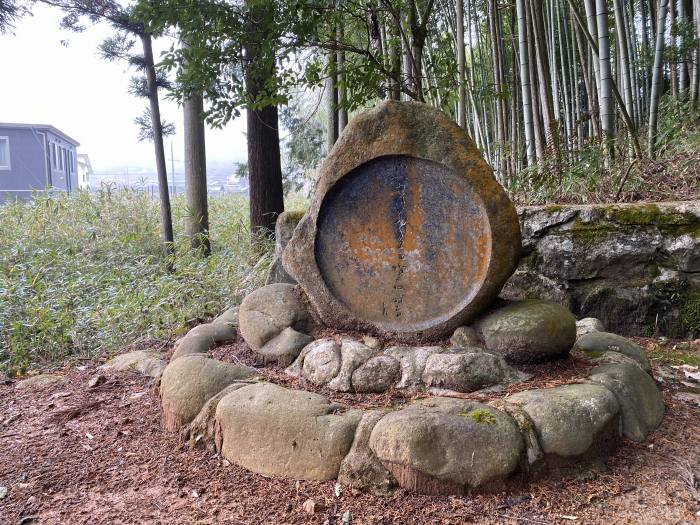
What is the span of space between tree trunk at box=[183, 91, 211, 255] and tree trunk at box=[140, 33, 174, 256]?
0.45m

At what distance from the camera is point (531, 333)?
272cm

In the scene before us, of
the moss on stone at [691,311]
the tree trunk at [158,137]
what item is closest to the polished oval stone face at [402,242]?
the moss on stone at [691,311]

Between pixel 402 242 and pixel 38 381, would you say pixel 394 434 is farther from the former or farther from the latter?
pixel 38 381

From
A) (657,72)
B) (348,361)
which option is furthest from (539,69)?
(348,361)

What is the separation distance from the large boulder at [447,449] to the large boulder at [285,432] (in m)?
0.19

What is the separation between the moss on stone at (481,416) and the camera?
2195 millimetres

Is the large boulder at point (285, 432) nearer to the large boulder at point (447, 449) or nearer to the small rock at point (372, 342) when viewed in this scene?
the large boulder at point (447, 449)

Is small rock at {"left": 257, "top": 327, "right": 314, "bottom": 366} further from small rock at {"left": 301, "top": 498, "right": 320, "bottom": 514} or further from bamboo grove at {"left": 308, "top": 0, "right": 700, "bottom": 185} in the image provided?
bamboo grove at {"left": 308, "top": 0, "right": 700, "bottom": 185}

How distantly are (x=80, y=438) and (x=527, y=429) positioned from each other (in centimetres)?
222

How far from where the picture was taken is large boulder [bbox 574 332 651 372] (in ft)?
10.0

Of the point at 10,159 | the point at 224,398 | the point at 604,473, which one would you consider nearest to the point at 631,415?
the point at 604,473

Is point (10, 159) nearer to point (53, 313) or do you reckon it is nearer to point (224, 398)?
point (53, 313)

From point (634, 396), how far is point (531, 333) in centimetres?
54

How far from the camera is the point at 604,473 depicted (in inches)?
88.3
